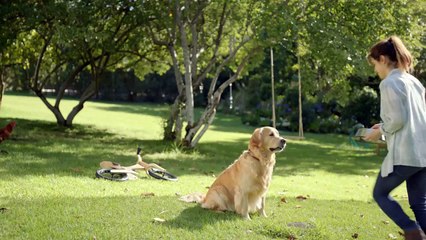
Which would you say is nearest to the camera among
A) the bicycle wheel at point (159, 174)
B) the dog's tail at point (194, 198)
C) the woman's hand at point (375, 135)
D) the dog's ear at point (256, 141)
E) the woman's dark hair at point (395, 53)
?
the woman's dark hair at point (395, 53)

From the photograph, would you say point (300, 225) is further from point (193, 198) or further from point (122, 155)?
point (122, 155)

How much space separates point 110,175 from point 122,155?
373 centimetres

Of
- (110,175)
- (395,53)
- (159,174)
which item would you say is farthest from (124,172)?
(395,53)

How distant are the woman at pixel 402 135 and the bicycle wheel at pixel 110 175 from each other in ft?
17.3

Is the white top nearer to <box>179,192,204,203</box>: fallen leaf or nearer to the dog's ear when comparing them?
the dog's ear

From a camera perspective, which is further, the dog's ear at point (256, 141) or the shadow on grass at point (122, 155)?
the shadow on grass at point (122, 155)

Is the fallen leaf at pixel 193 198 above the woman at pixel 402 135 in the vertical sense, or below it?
below

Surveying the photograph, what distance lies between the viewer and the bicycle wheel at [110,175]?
8.44 metres

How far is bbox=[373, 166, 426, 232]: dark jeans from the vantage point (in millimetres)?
3912

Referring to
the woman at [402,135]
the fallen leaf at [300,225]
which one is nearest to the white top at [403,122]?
the woman at [402,135]

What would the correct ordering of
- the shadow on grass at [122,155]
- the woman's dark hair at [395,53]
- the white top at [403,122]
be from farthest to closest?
the shadow on grass at [122,155]
the woman's dark hair at [395,53]
the white top at [403,122]

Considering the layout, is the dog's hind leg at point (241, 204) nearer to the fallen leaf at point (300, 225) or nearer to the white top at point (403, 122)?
the fallen leaf at point (300, 225)

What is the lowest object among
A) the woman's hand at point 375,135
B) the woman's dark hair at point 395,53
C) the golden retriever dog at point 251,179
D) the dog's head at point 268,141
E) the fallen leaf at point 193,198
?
the fallen leaf at point 193,198

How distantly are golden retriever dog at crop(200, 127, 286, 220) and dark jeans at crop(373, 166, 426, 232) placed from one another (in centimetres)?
207
